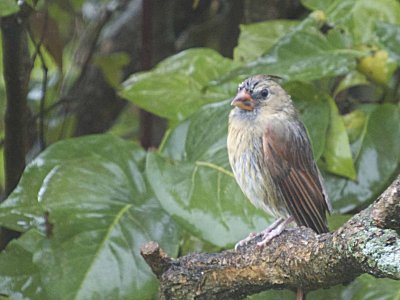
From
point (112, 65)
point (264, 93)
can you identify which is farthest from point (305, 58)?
point (112, 65)

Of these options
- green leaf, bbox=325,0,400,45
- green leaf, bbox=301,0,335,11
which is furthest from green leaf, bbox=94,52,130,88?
green leaf, bbox=325,0,400,45

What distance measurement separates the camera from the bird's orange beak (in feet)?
10.4

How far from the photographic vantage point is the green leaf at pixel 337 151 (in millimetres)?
3234

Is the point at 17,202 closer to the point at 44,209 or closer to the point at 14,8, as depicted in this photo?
the point at 44,209

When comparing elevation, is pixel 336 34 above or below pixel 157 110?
above

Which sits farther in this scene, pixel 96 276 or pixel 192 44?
pixel 192 44

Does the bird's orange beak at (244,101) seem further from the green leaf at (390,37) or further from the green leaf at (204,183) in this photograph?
the green leaf at (390,37)

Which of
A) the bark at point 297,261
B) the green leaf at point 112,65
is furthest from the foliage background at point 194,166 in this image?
the green leaf at point 112,65

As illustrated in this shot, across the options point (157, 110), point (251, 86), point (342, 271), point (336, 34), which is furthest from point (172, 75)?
point (342, 271)

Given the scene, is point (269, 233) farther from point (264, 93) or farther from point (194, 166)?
point (264, 93)

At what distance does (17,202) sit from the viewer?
3.12 meters

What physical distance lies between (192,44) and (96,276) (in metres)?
2.05

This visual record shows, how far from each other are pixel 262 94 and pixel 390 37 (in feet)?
2.03

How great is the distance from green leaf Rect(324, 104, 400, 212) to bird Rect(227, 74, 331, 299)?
0.61ft
